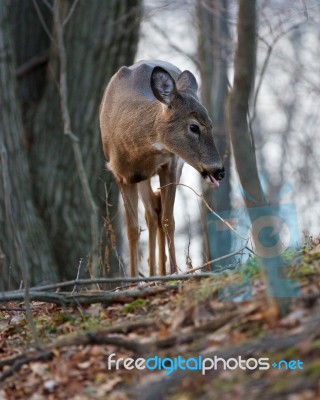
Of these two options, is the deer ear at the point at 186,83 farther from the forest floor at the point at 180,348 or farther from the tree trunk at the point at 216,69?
the forest floor at the point at 180,348

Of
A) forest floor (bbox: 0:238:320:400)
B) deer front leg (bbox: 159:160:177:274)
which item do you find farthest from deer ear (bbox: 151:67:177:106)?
forest floor (bbox: 0:238:320:400)

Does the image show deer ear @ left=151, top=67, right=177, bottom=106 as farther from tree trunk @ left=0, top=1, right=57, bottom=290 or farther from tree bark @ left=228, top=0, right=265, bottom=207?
tree bark @ left=228, top=0, right=265, bottom=207

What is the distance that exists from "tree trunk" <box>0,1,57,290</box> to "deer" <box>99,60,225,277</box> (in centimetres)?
197

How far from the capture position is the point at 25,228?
1156 centimetres

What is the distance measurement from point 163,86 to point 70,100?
3.74 m

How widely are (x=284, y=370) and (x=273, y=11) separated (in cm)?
1204

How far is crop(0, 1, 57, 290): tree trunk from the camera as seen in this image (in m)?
11.4

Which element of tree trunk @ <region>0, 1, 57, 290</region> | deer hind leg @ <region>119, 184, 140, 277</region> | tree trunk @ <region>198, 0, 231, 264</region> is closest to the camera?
deer hind leg @ <region>119, 184, 140, 277</region>

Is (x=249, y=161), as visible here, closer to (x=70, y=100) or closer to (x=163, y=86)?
(x=163, y=86)

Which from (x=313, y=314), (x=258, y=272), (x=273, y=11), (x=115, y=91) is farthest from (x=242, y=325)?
(x=273, y=11)

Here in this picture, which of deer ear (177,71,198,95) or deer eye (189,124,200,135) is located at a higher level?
deer ear (177,71,198,95)

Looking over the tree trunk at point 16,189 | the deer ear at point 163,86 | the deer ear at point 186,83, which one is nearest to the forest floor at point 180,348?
the deer ear at point 163,86

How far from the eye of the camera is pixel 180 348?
16.7 feet

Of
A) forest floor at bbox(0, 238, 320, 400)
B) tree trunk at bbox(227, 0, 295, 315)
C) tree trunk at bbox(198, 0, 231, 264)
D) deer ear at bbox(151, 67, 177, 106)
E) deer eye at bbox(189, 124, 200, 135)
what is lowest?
forest floor at bbox(0, 238, 320, 400)
